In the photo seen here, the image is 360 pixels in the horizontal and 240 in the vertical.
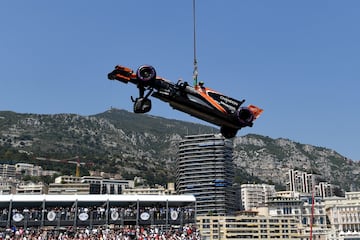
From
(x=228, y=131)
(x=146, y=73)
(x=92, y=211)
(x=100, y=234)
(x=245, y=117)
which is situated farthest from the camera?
(x=92, y=211)

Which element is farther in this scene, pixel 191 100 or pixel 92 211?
pixel 92 211

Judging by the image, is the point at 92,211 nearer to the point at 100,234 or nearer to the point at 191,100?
the point at 100,234

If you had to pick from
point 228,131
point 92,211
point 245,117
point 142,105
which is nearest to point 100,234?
point 92,211

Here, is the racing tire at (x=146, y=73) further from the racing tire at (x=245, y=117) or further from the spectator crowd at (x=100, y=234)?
the spectator crowd at (x=100, y=234)

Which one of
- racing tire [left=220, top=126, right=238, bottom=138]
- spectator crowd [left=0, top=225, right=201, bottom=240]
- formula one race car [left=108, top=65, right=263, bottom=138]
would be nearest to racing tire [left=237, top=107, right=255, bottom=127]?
formula one race car [left=108, top=65, right=263, bottom=138]

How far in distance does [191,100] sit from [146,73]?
2374 millimetres

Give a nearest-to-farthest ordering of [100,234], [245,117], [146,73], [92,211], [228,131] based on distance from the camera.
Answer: [146,73] → [245,117] → [228,131] → [100,234] → [92,211]

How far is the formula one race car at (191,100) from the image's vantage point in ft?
69.1

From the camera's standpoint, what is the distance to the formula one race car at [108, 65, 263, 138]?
21.1m

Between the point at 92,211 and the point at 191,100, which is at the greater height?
the point at 191,100

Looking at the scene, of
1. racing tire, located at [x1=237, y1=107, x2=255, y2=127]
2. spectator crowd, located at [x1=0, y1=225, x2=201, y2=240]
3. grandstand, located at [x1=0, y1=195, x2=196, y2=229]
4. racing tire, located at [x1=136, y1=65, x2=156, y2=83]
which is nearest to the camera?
racing tire, located at [x1=136, y1=65, x2=156, y2=83]

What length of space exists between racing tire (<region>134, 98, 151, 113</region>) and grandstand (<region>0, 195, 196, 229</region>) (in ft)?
114

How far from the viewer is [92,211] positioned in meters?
53.9

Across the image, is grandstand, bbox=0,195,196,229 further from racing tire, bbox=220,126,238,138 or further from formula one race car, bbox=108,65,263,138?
formula one race car, bbox=108,65,263,138
